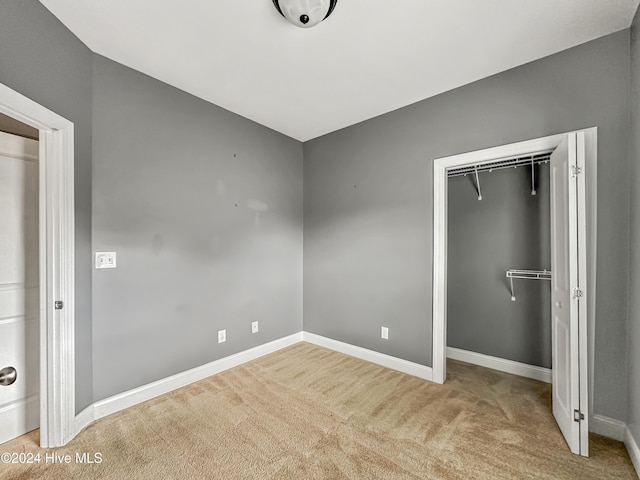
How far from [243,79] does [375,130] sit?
146cm

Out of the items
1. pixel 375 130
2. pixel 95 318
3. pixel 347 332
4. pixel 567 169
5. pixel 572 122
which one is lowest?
pixel 347 332

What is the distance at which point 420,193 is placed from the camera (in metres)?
2.82

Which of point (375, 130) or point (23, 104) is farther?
point (375, 130)

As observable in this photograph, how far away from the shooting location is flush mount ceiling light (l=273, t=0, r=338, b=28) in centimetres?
162

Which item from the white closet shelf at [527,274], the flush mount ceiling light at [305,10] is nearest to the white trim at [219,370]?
the white closet shelf at [527,274]

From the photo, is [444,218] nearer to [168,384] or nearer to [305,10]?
[305,10]

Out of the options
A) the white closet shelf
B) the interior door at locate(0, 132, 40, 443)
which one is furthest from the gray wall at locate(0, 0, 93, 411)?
the white closet shelf

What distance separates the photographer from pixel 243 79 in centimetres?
246

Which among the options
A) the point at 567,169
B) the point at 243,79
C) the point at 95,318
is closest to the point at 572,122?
the point at 567,169

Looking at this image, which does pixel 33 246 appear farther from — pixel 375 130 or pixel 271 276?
pixel 375 130

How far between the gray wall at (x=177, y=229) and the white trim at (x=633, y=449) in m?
2.98

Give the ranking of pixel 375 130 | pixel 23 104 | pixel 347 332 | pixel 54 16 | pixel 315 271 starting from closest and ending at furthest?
pixel 23 104, pixel 54 16, pixel 375 130, pixel 347 332, pixel 315 271

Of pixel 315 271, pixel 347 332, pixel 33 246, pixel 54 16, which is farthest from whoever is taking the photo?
pixel 315 271

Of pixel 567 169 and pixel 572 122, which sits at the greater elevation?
pixel 572 122
